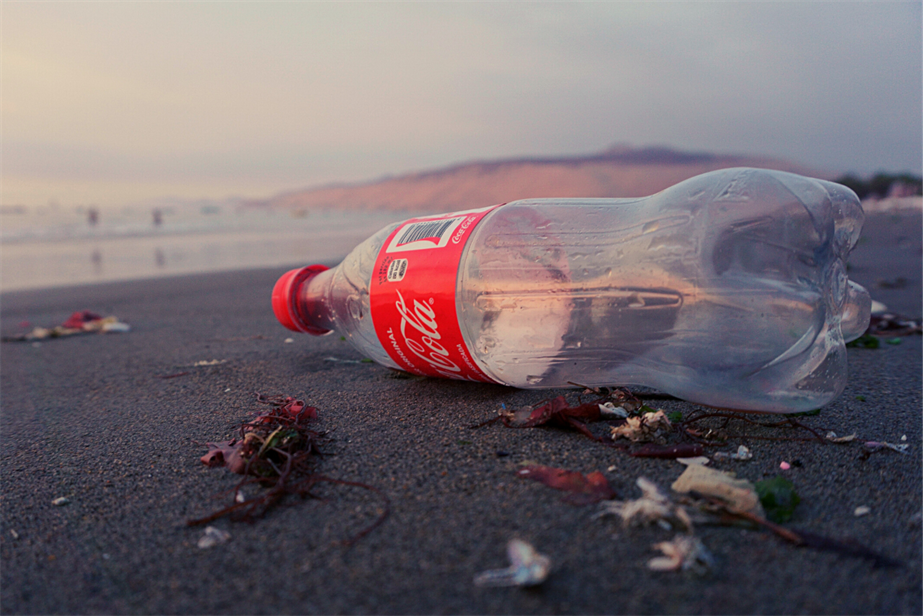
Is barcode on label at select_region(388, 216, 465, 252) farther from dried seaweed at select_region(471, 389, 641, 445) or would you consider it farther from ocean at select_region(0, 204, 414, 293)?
ocean at select_region(0, 204, 414, 293)

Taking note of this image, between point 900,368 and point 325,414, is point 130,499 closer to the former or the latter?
point 325,414

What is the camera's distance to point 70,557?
1036 mm

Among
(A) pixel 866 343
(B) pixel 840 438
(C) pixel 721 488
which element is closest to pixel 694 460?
(C) pixel 721 488

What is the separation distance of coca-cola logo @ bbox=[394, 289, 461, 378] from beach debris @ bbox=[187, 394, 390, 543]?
0.37 metres

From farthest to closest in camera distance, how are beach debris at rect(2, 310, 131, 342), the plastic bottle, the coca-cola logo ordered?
1. beach debris at rect(2, 310, 131, 342)
2. the coca-cola logo
3. the plastic bottle

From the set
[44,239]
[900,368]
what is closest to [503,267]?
[900,368]

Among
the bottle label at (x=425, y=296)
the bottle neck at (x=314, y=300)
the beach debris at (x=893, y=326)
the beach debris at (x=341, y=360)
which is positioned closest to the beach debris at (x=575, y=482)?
the bottle label at (x=425, y=296)

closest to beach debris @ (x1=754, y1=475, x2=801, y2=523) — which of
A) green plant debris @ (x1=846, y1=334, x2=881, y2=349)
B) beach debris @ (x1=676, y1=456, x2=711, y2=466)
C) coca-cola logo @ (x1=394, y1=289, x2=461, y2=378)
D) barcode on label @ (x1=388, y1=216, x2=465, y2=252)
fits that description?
beach debris @ (x1=676, y1=456, x2=711, y2=466)

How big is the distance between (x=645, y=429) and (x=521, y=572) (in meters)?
0.64

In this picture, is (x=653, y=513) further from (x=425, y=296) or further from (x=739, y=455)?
(x=425, y=296)

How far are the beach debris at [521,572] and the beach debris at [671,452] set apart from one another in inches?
18.7

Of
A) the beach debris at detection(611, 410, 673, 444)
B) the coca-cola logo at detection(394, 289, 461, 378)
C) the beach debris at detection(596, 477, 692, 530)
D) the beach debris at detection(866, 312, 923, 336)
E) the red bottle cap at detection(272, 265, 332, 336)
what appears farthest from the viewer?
the beach debris at detection(866, 312, 923, 336)

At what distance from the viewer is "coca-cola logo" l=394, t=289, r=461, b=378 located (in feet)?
5.29

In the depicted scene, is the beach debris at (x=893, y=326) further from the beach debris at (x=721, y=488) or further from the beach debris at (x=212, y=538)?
the beach debris at (x=212, y=538)
